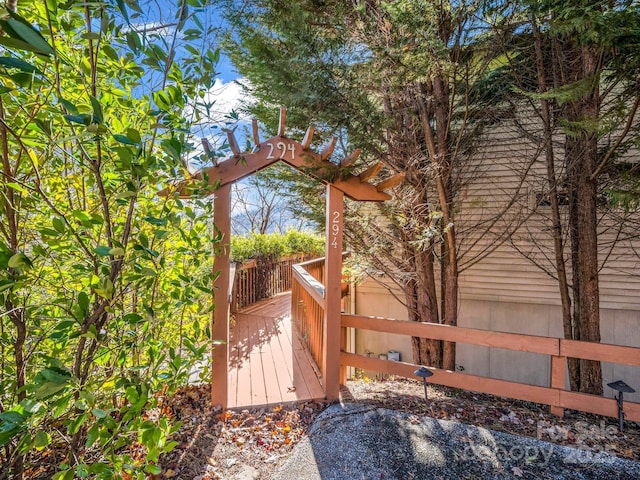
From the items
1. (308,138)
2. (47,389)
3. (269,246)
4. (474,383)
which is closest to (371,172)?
(308,138)

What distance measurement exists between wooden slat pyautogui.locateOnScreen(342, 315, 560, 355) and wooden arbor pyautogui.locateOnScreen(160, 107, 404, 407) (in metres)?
0.44

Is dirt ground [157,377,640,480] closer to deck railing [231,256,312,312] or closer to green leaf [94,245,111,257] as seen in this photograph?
green leaf [94,245,111,257]

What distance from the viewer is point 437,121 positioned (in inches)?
185

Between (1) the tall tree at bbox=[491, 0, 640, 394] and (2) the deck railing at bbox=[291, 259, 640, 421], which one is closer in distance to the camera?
(1) the tall tree at bbox=[491, 0, 640, 394]

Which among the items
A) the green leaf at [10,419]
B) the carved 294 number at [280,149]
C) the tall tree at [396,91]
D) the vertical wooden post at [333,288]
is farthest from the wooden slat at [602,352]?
the green leaf at [10,419]

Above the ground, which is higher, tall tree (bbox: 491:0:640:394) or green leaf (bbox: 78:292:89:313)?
tall tree (bbox: 491:0:640:394)

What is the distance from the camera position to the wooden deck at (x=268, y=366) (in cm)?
369

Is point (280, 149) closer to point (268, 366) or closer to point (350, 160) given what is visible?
point (350, 160)

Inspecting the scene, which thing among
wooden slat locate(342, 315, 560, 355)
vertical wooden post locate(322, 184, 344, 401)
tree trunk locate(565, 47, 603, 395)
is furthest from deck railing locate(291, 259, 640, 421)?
tree trunk locate(565, 47, 603, 395)

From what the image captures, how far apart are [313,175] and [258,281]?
236 inches

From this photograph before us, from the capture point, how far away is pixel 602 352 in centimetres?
306

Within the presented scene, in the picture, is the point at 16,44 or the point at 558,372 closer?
the point at 16,44

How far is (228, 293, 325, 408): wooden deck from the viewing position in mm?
3691

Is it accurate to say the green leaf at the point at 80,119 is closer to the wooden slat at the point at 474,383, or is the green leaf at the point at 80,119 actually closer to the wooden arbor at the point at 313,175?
the wooden arbor at the point at 313,175
